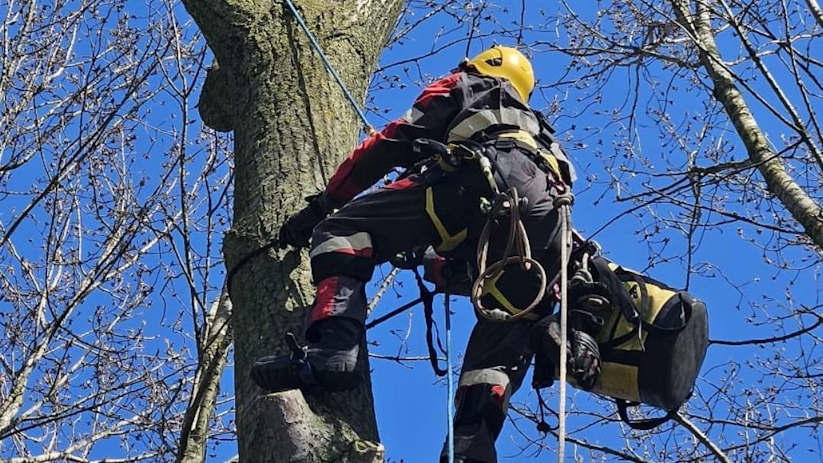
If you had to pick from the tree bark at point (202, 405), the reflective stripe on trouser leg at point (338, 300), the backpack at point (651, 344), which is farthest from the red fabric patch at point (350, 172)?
the tree bark at point (202, 405)

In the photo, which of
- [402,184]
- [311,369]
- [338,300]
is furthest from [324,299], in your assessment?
[402,184]

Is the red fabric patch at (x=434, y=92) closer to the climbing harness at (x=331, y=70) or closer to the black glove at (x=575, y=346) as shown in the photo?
the climbing harness at (x=331, y=70)

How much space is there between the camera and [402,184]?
3.12 m

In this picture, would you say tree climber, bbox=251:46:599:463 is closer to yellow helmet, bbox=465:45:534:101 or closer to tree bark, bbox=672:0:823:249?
yellow helmet, bbox=465:45:534:101

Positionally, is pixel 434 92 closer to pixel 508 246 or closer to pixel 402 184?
pixel 402 184

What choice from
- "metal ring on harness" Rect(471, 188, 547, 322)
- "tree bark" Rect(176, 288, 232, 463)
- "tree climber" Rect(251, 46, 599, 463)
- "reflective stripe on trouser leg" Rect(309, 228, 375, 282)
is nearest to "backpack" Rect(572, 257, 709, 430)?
"tree climber" Rect(251, 46, 599, 463)

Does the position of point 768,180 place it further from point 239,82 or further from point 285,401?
point 285,401

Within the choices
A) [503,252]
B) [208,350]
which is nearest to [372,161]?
[503,252]

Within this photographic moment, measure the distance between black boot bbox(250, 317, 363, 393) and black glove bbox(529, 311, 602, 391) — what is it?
540 millimetres

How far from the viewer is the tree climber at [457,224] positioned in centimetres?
290

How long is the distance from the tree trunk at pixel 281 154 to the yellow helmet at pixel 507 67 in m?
0.45

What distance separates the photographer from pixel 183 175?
15.7 feet

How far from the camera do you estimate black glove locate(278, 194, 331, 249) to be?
2.94 m

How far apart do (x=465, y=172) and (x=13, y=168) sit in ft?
12.1
